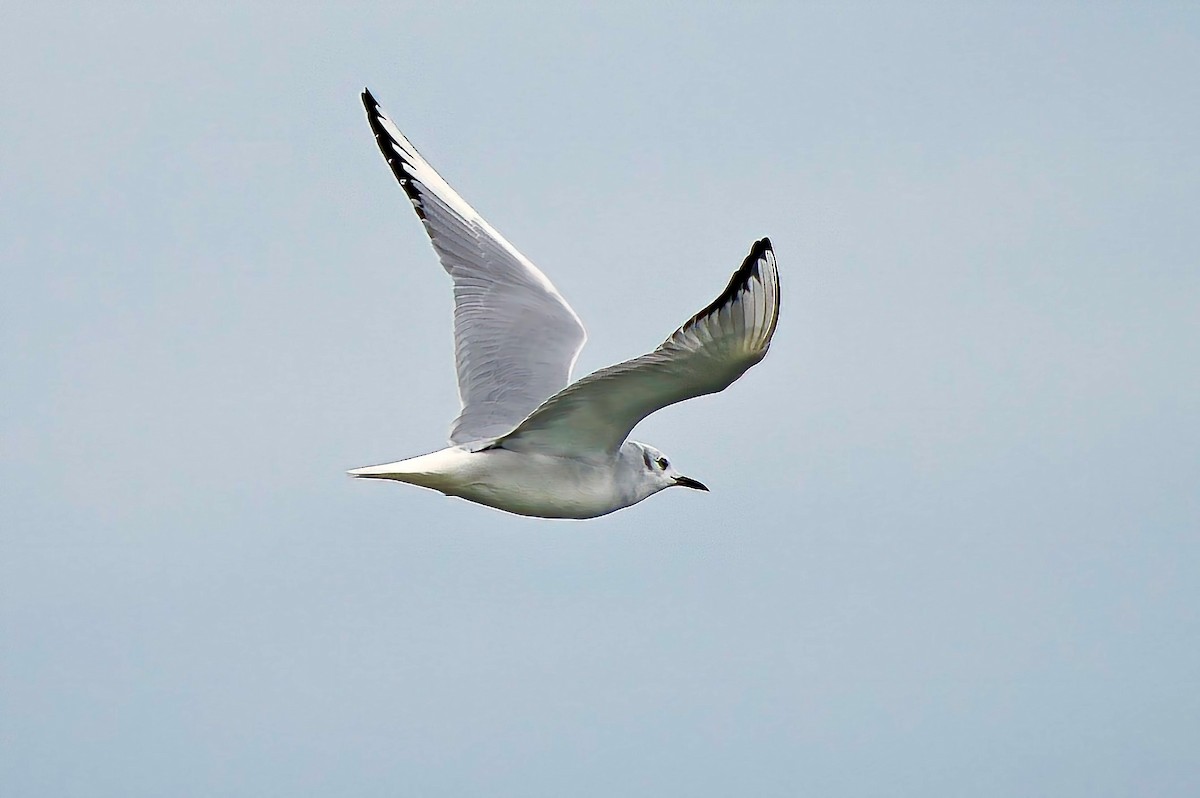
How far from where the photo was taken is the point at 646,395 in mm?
6840

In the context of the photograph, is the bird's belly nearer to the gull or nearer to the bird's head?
the gull

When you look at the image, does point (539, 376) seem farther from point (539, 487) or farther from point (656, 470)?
point (539, 487)

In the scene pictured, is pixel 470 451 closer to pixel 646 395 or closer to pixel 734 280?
pixel 646 395

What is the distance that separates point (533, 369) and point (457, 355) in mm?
428

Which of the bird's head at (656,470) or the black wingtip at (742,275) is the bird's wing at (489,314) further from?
the black wingtip at (742,275)

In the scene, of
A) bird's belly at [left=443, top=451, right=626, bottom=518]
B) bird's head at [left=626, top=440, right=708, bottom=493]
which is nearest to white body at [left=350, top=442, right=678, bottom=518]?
bird's belly at [left=443, top=451, right=626, bottom=518]

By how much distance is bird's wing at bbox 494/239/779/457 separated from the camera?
19.6 feet

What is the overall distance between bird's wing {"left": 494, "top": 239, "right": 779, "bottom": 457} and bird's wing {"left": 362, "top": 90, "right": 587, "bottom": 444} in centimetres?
72

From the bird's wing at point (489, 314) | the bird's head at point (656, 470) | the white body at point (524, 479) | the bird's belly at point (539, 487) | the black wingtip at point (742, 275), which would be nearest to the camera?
the black wingtip at point (742, 275)

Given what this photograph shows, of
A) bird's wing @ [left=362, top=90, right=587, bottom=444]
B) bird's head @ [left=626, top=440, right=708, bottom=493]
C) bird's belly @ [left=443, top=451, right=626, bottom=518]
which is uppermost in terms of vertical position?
bird's wing @ [left=362, top=90, right=587, bottom=444]

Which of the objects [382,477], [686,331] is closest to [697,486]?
[382,477]

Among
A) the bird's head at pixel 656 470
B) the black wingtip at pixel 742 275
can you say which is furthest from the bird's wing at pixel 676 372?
the bird's head at pixel 656 470

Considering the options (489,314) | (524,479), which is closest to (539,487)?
(524,479)

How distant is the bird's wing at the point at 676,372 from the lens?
597 centimetres
